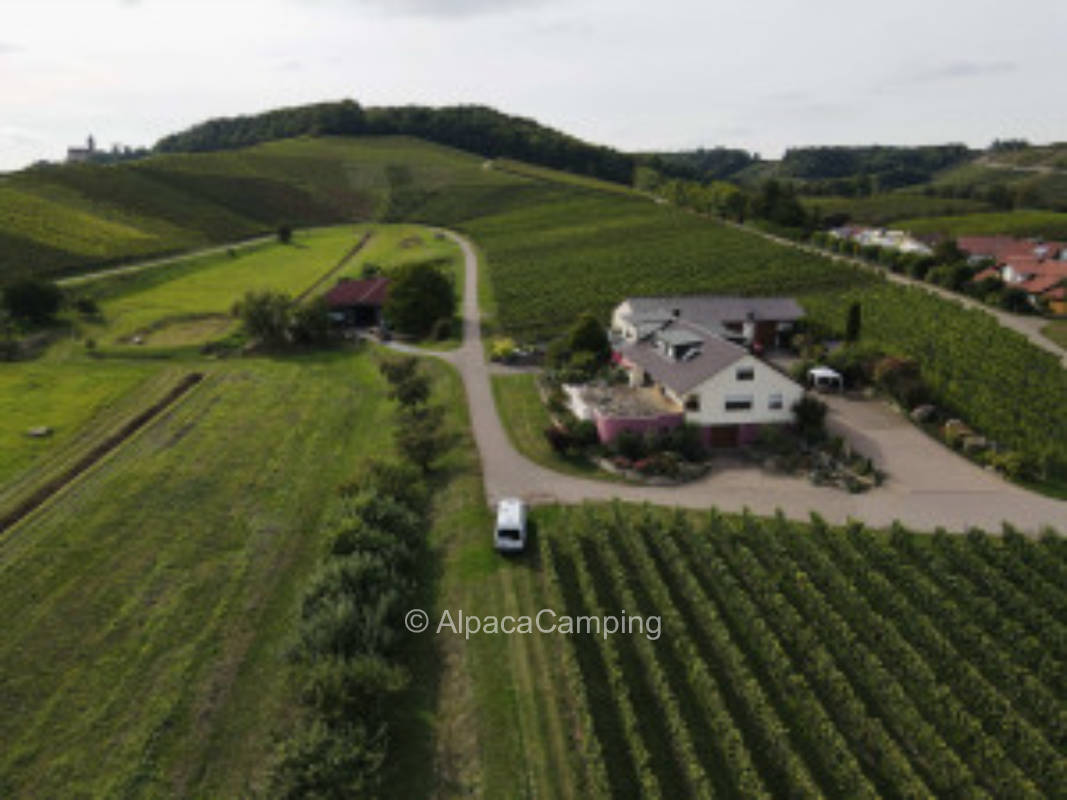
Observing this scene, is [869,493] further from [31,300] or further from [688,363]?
[31,300]

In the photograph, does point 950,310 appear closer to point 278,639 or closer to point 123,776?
point 278,639

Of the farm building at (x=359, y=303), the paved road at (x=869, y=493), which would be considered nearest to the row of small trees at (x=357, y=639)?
the paved road at (x=869, y=493)

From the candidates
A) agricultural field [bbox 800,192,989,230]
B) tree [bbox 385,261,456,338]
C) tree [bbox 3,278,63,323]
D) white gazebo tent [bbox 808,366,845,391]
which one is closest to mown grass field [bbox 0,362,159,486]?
tree [bbox 3,278,63,323]

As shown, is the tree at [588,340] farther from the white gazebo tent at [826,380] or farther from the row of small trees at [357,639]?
the row of small trees at [357,639]

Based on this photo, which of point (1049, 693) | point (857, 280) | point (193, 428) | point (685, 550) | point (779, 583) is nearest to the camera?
point (1049, 693)

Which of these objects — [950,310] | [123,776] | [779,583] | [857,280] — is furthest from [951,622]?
[857,280]

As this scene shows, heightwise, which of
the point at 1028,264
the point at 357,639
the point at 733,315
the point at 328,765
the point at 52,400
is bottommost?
the point at 328,765

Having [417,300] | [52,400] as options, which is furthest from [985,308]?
[52,400]
